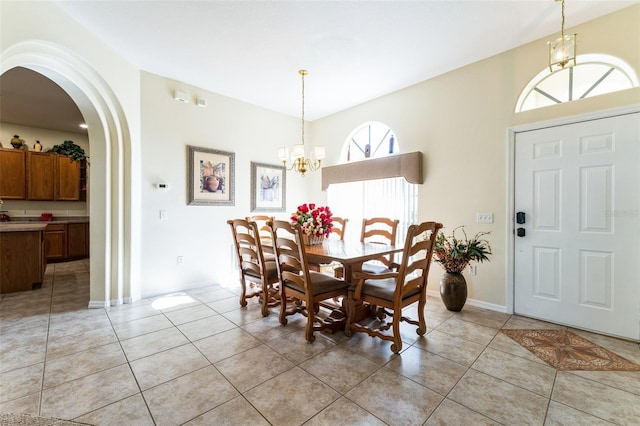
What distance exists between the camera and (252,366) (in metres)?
1.94

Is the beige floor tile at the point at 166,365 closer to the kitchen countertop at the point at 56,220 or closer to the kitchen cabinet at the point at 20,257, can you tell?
the kitchen cabinet at the point at 20,257

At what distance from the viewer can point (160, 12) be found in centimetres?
243

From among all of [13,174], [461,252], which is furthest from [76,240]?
[461,252]

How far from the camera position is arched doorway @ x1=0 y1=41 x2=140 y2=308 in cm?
298

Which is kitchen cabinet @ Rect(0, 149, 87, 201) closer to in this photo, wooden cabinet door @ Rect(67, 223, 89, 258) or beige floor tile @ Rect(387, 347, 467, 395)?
wooden cabinet door @ Rect(67, 223, 89, 258)

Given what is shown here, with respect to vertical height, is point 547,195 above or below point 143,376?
above

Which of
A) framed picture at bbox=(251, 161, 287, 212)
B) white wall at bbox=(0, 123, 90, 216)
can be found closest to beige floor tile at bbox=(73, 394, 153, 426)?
framed picture at bbox=(251, 161, 287, 212)

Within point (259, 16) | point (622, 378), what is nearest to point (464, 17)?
point (259, 16)

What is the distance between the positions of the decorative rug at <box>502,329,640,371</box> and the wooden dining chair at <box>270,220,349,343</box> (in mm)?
1656

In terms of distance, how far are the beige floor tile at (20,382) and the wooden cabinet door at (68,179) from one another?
543 cm

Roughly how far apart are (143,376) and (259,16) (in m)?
3.14

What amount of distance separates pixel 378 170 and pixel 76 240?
21.8ft

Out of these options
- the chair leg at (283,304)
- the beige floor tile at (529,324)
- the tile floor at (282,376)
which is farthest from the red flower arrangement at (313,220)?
the beige floor tile at (529,324)

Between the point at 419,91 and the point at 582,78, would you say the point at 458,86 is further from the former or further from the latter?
the point at 582,78
